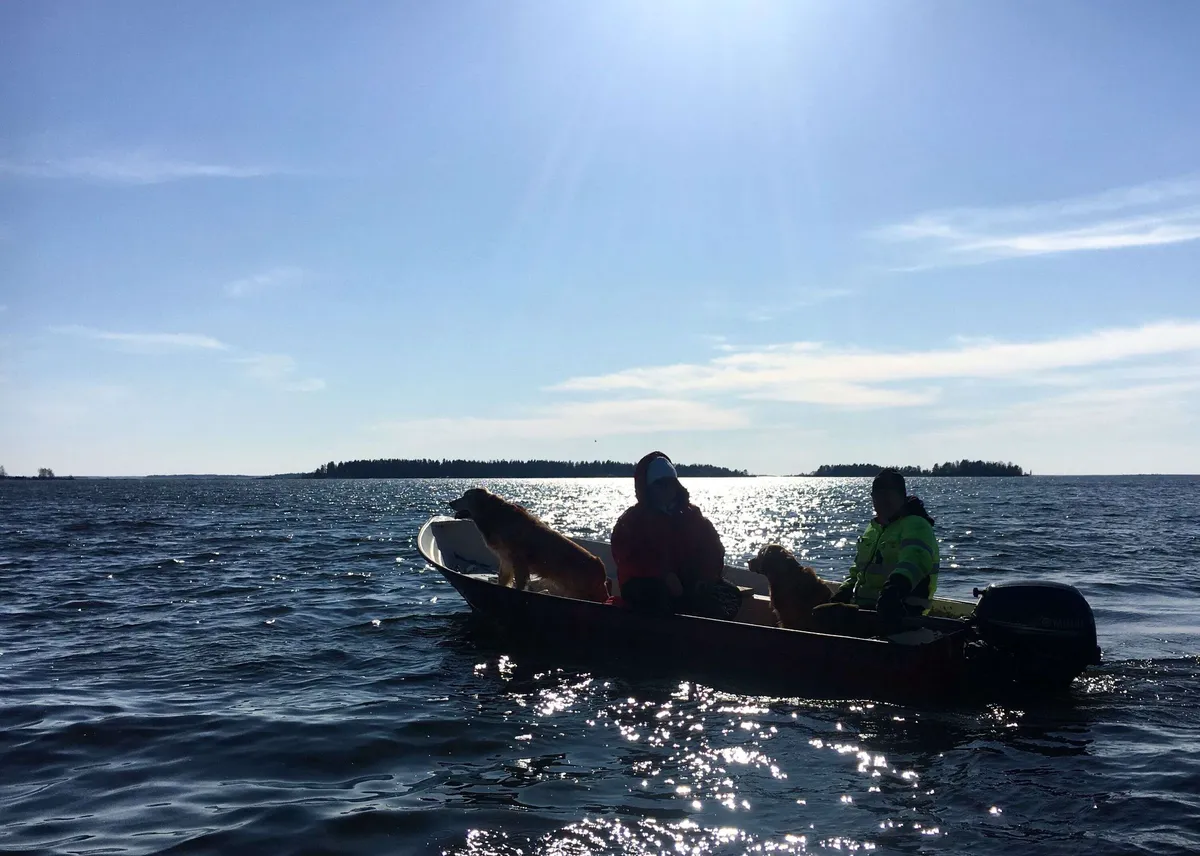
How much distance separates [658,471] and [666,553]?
943mm

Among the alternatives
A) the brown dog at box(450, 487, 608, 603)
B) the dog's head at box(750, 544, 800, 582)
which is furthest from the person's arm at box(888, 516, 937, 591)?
the brown dog at box(450, 487, 608, 603)

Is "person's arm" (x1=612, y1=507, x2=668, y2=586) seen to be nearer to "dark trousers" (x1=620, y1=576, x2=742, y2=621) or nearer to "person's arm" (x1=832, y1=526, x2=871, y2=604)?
"dark trousers" (x1=620, y1=576, x2=742, y2=621)

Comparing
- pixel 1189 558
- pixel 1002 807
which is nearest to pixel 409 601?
pixel 1002 807

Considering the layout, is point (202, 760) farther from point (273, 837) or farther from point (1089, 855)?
point (1089, 855)

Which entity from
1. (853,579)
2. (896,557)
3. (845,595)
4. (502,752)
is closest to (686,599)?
(845,595)

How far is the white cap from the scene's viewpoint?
30.8ft

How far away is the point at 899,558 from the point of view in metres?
8.51

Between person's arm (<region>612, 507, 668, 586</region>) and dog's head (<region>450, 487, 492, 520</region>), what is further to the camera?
dog's head (<region>450, 487, 492, 520</region>)

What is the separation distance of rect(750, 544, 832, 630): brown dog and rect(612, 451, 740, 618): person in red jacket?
563 millimetres

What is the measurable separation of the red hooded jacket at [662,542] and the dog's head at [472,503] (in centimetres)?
258

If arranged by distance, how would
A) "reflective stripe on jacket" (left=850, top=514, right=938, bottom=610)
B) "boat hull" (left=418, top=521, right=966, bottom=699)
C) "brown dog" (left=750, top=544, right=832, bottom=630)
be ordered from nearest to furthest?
"boat hull" (left=418, top=521, right=966, bottom=699) < "reflective stripe on jacket" (left=850, top=514, right=938, bottom=610) < "brown dog" (left=750, top=544, right=832, bottom=630)

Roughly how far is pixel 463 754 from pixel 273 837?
6.18ft

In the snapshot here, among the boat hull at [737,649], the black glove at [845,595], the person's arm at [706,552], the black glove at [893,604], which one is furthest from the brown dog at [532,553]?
the black glove at [893,604]

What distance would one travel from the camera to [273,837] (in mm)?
5027
